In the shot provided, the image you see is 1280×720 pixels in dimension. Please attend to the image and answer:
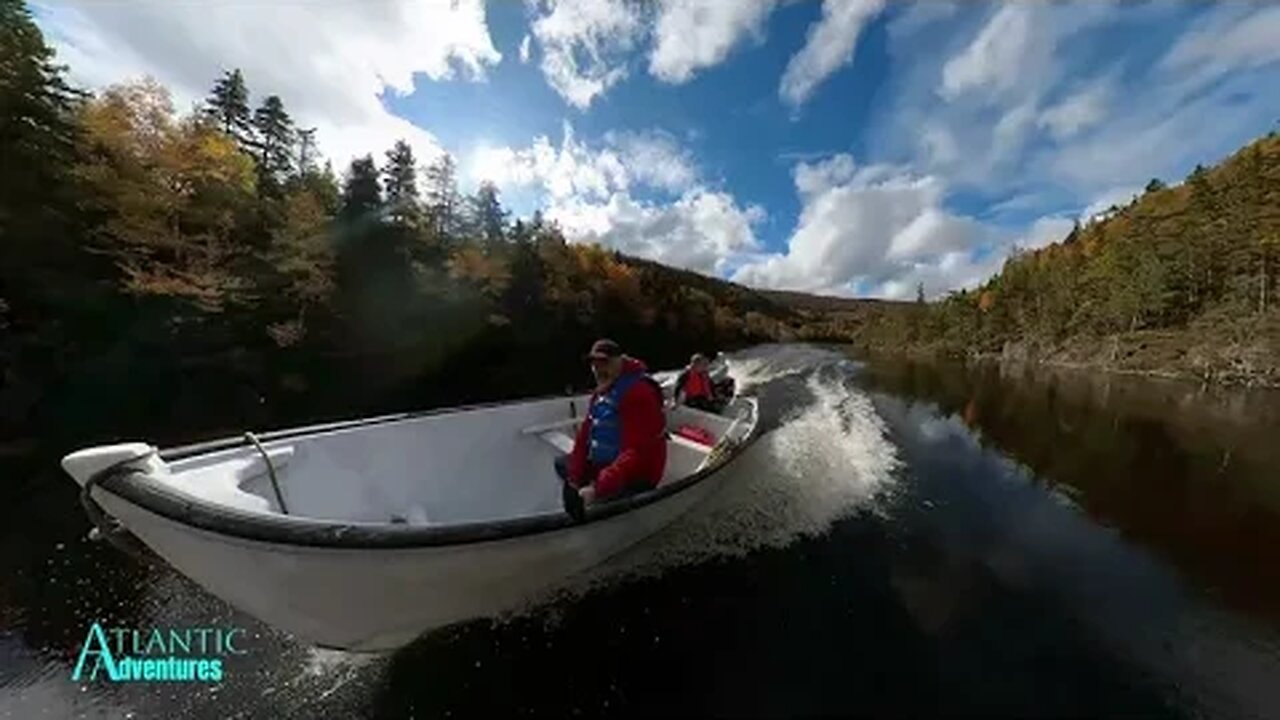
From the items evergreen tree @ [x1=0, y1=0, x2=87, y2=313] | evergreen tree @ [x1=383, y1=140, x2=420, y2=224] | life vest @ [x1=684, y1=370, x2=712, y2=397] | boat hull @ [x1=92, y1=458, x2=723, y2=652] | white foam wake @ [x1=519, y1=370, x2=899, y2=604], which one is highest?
evergreen tree @ [x1=383, y1=140, x2=420, y2=224]

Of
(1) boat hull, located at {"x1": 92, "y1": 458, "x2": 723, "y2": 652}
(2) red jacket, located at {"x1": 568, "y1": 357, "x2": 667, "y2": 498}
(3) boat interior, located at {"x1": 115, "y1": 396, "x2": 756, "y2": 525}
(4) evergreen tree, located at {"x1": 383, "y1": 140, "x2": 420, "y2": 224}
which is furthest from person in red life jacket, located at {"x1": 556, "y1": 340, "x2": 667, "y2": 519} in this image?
(4) evergreen tree, located at {"x1": 383, "y1": 140, "x2": 420, "y2": 224}

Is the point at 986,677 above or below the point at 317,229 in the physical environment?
below

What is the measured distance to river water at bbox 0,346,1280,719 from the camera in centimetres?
458

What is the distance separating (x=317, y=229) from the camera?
3042 centimetres

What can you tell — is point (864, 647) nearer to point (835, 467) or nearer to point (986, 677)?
point (986, 677)

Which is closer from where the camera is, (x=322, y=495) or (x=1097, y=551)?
(x=322, y=495)

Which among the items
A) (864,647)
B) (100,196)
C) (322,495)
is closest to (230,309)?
(100,196)

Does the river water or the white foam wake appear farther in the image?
the white foam wake

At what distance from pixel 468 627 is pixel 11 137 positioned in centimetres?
2655

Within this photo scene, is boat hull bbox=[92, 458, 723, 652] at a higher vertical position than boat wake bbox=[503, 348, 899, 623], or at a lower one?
higher

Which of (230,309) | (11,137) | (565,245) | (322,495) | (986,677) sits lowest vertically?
(986,677)

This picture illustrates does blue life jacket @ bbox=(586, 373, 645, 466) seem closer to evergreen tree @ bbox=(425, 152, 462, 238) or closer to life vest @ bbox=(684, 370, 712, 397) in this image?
life vest @ bbox=(684, 370, 712, 397)

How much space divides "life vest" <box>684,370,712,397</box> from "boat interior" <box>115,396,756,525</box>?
1.37m

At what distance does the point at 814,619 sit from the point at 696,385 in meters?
5.97
